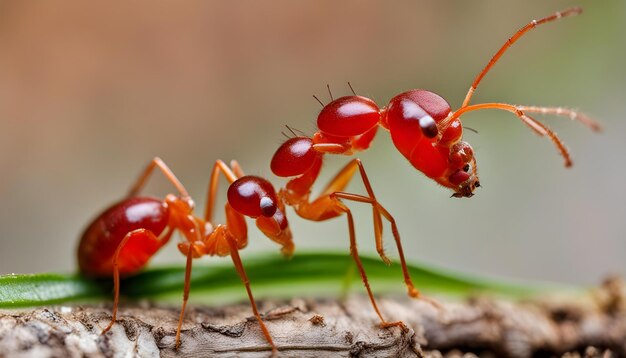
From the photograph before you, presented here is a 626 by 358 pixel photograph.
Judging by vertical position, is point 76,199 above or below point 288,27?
below

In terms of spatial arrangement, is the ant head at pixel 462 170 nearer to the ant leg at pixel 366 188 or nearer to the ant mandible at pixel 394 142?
the ant mandible at pixel 394 142

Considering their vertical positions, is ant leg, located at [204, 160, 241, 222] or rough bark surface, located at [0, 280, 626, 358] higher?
ant leg, located at [204, 160, 241, 222]

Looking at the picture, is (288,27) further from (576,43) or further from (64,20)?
(576,43)

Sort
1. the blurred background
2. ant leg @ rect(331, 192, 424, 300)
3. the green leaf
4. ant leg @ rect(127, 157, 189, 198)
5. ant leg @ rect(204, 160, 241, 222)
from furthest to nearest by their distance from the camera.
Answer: the blurred background
ant leg @ rect(127, 157, 189, 198)
ant leg @ rect(204, 160, 241, 222)
the green leaf
ant leg @ rect(331, 192, 424, 300)

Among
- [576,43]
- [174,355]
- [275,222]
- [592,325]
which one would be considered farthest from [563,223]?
[174,355]

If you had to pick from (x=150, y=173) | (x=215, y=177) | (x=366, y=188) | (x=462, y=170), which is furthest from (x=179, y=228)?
(x=462, y=170)

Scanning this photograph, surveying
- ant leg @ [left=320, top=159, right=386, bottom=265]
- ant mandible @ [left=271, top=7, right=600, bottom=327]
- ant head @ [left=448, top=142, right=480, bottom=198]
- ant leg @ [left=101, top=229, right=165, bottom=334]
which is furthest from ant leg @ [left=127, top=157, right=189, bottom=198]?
ant head @ [left=448, top=142, right=480, bottom=198]

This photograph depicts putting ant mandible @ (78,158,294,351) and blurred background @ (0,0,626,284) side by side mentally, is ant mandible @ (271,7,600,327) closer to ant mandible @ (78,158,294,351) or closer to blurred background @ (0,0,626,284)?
ant mandible @ (78,158,294,351)

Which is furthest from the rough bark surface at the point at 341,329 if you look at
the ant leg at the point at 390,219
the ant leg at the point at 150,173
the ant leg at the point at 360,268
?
the ant leg at the point at 150,173
